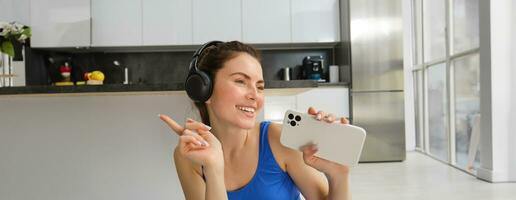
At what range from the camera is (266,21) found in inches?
197

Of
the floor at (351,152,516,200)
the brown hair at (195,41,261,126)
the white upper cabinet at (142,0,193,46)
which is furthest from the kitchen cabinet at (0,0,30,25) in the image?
the brown hair at (195,41,261,126)

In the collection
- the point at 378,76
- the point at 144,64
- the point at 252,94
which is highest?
the point at 144,64

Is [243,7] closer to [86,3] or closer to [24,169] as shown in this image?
[86,3]

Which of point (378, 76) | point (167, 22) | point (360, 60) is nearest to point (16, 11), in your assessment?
point (167, 22)

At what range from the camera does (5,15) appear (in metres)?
4.57

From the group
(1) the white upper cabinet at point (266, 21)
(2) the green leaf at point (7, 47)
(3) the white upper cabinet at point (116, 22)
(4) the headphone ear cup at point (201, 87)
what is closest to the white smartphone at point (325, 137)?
(4) the headphone ear cup at point (201, 87)

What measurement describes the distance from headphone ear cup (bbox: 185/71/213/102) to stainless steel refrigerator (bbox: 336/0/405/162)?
12.8 ft

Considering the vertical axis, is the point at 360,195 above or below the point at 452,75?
below

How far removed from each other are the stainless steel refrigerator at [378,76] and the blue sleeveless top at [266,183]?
3.90m

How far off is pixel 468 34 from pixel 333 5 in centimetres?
150

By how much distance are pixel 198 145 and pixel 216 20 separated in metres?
4.25

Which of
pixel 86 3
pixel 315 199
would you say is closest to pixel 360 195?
pixel 315 199

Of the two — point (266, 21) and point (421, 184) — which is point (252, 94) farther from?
point (266, 21)

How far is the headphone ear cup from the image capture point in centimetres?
108
